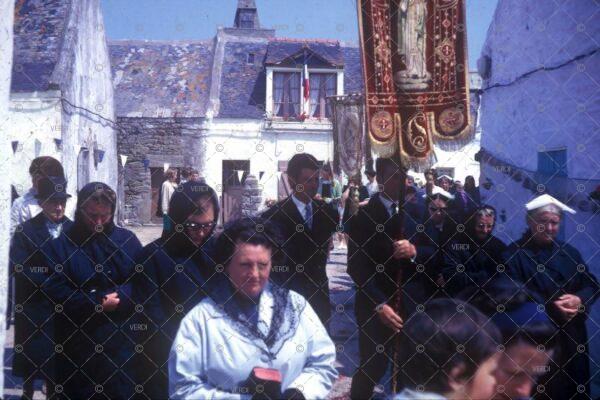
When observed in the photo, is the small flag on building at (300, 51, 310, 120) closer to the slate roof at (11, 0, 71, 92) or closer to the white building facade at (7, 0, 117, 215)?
the white building facade at (7, 0, 117, 215)

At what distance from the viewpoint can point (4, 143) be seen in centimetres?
286

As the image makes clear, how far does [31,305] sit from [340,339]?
2766 mm

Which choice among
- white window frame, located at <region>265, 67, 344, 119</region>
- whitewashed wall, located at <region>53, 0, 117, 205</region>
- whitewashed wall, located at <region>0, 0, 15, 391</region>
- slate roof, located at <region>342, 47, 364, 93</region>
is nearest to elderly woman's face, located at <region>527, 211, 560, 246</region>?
whitewashed wall, located at <region>0, 0, 15, 391</region>

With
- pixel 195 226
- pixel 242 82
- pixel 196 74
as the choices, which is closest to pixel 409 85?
pixel 195 226

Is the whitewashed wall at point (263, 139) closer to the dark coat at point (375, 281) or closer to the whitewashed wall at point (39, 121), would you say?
the whitewashed wall at point (39, 121)

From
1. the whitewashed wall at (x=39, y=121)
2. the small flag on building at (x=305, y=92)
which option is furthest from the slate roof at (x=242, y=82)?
the whitewashed wall at (x=39, y=121)

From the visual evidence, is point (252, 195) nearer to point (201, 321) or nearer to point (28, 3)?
point (28, 3)

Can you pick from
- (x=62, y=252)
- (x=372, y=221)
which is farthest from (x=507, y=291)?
(x=62, y=252)

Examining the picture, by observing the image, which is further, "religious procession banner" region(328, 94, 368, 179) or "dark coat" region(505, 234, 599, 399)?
"religious procession banner" region(328, 94, 368, 179)

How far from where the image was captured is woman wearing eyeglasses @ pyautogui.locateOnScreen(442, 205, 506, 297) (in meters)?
3.39

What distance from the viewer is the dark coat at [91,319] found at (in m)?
2.80

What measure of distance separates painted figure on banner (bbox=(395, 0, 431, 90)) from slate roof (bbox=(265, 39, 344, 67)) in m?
11.8

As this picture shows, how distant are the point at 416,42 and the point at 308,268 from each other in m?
1.43

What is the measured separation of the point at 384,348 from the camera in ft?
10.6
